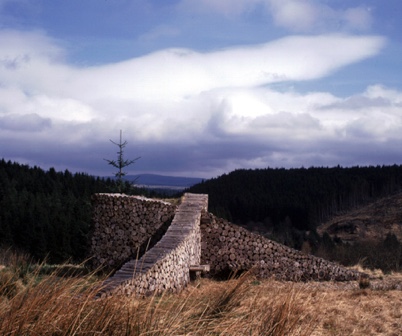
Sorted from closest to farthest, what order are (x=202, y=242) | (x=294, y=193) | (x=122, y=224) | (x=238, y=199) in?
(x=122, y=224), (x=202, y=242), (x=238, y=199), (x=294, y=193)

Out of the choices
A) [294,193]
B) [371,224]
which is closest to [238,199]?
[294,193]

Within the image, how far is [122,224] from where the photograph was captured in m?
14.7

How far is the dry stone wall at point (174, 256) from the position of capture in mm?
9938

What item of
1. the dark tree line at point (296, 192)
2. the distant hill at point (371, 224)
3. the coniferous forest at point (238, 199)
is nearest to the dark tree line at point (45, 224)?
the coniferous forest at point (238, 199)

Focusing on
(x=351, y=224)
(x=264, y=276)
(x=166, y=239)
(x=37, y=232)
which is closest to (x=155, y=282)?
(x=166, y=239)

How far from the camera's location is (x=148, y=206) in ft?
47.8

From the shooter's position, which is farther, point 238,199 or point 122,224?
point 238,199

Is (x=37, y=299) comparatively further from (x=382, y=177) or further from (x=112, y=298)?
(x=382, y=177)

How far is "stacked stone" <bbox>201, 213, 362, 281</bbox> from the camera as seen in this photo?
14.8 m

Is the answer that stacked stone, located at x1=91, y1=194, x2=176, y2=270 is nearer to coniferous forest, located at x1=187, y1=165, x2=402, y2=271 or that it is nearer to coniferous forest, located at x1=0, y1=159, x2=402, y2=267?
coniferous forest, located at x1=0, y1=159, x2=402, y2=267

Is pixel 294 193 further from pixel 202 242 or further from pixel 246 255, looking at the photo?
pixel 202 242

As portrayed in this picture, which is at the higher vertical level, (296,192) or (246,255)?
(296,192)

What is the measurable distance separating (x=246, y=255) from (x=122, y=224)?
3.43 metres

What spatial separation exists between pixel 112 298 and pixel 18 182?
7139 centimetres
